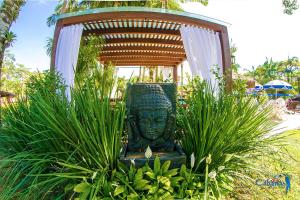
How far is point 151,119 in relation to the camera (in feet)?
7.47

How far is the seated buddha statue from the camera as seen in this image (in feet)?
7.48

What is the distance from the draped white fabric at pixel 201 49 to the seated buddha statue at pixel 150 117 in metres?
4.07

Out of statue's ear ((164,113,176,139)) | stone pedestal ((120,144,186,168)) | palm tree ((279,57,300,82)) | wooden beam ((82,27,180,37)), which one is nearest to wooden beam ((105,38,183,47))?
wooden beam ((82,27,180,37))

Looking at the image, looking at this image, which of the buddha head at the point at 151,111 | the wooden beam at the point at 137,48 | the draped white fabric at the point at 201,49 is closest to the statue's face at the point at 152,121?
the buddha head at the point at 151,111

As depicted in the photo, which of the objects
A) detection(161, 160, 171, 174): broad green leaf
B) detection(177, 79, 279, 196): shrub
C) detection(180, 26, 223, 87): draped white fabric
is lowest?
detection(161, 160, 171, 174): broad green leaf

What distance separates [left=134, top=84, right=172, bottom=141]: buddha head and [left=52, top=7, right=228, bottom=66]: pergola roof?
383 centimetres

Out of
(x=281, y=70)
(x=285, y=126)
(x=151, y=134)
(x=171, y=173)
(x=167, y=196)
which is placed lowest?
(x=167, y=196)

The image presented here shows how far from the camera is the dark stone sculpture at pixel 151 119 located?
2.28 metres

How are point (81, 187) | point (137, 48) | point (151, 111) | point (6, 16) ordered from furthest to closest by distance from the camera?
1. point (137, 48)
2. point (6, 16)
3. point (151, 111)
4. point (81, 187)

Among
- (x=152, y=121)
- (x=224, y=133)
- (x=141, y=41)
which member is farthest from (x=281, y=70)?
(x=152, y=121)

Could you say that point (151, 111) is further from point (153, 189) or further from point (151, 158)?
point (153, 189)

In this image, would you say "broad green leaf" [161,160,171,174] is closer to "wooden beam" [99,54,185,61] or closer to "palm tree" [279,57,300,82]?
"wooden beam" [99,54,185,61]

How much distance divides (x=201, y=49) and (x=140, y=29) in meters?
1.81

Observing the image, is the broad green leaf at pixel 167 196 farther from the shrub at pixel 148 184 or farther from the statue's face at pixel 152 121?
the statue's face at pixel 152 121
